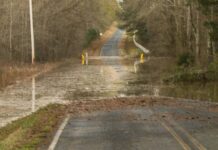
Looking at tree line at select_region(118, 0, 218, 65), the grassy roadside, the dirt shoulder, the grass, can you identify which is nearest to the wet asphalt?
the grass

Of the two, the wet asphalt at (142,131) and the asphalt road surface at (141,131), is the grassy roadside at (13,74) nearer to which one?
the wet asphalt at (142,131)

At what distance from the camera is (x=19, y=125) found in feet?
53.0

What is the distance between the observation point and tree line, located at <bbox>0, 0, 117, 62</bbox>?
50844mm

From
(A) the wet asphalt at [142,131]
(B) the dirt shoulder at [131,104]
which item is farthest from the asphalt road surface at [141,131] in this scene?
(B) the dirt shoulder at [131,104]

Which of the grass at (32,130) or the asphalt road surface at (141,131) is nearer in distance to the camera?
the asphalt road surface at (141,131)

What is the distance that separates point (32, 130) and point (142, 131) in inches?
116

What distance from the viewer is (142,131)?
14281mm

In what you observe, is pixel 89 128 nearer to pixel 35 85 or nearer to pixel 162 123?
pixel 162 123

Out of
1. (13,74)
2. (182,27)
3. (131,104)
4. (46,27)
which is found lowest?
(131,104)

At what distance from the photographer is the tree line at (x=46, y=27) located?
50.8 meters

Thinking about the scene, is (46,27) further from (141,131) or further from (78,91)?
(141,131)

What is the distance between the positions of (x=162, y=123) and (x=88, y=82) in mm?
19572

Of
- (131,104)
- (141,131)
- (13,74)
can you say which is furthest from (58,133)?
(13,74)

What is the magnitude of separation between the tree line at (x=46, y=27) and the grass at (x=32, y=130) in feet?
99.8
